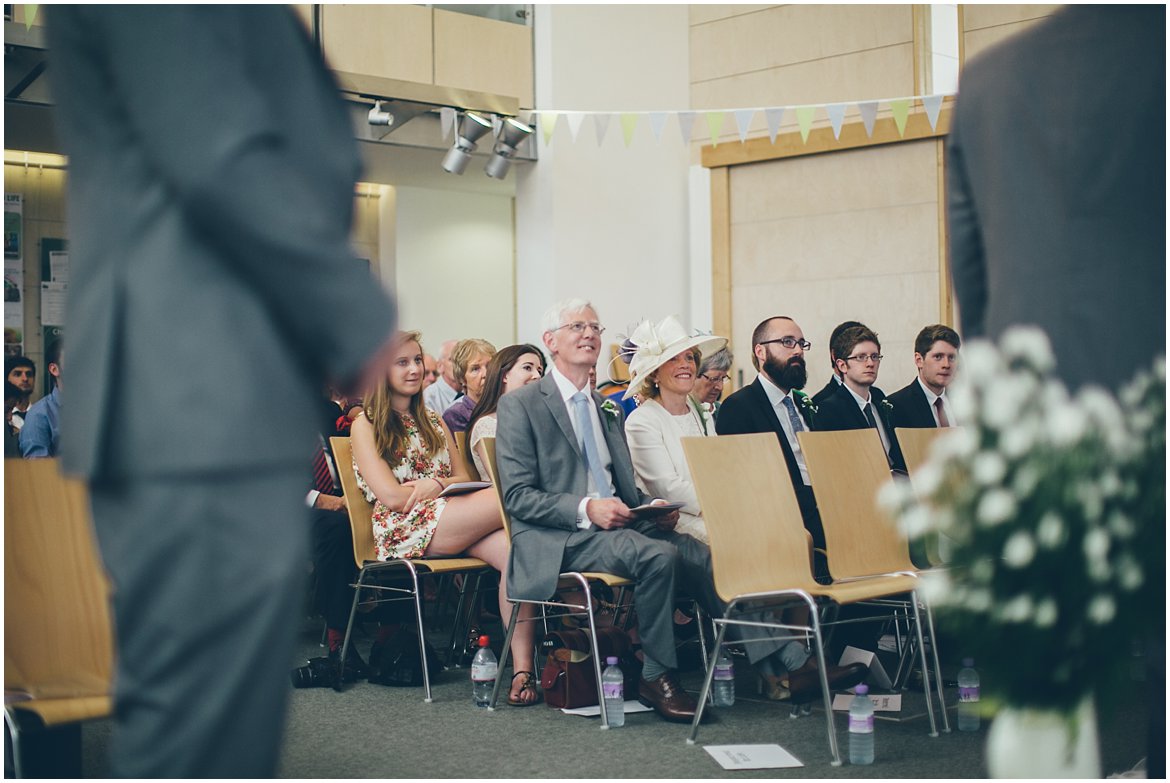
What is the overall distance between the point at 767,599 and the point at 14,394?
5788 millimetres

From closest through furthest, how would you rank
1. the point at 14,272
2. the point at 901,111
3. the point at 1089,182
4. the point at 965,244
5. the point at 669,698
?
the point at 1089,182 < the point at 965,244 < the point at 669,698 < the point at 901,111 < the point at 14,272

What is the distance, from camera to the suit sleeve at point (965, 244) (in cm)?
194

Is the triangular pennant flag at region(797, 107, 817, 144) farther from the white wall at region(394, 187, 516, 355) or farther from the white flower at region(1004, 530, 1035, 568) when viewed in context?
the white flower at region(1004, 530, 1035, 568)

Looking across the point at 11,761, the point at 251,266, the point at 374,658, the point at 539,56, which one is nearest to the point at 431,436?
the point at 374,658

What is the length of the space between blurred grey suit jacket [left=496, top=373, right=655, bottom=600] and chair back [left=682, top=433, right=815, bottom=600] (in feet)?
1.86

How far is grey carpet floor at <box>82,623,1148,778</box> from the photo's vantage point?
10.7 ft

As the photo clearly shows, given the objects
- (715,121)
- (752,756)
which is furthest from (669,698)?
(715,121)

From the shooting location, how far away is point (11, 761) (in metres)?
2.54

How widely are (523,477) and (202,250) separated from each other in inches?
110

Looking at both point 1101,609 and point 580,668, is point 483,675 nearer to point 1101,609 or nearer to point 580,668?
point 580,668

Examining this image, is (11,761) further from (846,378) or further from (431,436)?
(846,378)

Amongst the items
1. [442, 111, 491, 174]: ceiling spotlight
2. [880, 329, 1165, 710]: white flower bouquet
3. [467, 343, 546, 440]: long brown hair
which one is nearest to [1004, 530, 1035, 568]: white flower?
[880, 329, 1165, 710]: white flower bouquet

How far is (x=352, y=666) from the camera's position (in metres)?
4.68

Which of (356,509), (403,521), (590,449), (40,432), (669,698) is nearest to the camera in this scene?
(669,698)
